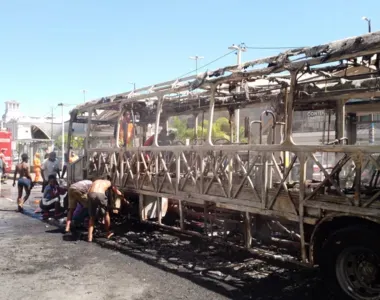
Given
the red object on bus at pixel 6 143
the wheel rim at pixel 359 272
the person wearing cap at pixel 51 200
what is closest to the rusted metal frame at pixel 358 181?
the wheel rim at pixel 359 272

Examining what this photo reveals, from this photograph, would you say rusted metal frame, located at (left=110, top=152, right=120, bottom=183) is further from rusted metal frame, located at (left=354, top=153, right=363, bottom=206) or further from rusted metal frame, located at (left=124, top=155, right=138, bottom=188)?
rusted metal frame, located at (left=354, top=153, right=363, bottom=206)

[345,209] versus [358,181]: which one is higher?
[358,181]

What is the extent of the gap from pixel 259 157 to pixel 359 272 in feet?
6.46

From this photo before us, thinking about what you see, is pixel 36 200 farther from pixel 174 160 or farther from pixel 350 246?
pixel 350 246

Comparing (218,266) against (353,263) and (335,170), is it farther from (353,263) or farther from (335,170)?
(335,170)

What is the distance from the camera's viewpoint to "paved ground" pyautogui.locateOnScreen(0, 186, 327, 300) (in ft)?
15.0

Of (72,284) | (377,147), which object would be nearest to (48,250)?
(72,284)

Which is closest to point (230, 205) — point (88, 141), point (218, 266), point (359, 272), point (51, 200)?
point (218, 266)

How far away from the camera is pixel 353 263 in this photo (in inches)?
161

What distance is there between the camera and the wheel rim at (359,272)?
12.9 feet

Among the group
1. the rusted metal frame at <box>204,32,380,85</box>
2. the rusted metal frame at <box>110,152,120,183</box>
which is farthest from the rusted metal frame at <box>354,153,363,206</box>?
the rusted metal frame at <box>110,152,120,183</box>

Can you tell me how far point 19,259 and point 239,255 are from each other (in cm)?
329

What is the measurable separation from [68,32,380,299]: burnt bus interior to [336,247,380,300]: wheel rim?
0.91 feet

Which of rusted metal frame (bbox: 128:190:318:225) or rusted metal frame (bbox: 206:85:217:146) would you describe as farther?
rusted metal frame (bbox: 206:85:217:146)
